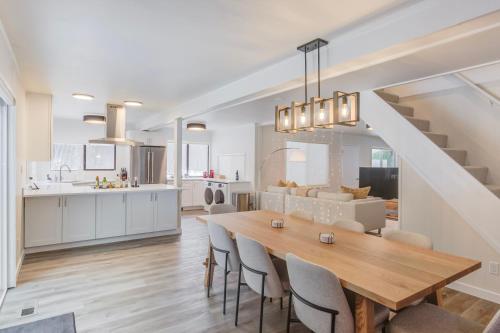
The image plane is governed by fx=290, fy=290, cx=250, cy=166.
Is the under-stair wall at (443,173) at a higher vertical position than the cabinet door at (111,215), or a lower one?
higher

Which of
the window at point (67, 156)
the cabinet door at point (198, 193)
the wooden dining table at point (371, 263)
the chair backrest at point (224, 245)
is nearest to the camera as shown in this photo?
the wooden dining table at point (371, 263)

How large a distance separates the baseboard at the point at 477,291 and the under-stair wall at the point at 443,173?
567 millimetres

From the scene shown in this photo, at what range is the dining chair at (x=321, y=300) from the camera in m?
1.58

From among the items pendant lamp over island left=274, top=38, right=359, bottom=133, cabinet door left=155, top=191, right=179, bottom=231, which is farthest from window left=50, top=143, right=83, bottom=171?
pendant lamp over island left=274, top=38, right=359, bottom=133

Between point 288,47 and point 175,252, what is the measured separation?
11.0 feet

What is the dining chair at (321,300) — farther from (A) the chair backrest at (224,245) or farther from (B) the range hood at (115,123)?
(B) the range hood at (115,123)

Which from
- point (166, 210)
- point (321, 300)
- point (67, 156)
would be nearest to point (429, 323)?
point (321, 300)

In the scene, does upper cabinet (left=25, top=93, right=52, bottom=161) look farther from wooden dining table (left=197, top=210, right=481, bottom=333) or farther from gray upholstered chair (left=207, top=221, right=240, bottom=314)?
wooden dining table (left=197, top=210, right=481, bottom=333)

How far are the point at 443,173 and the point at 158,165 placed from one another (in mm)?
6359

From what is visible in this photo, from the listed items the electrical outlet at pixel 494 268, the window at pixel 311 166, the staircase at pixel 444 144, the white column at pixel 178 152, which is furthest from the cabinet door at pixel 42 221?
the window at pixel 311 166

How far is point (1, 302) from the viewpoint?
2.80m

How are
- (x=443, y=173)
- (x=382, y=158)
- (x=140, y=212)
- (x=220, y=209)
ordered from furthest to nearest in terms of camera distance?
(x=382, y=158), (x=140, y=212), (x=220, y=209), (x=443, y=173)

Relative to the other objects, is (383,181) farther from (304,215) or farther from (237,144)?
(304,215)

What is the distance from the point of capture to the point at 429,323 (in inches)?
64.4
